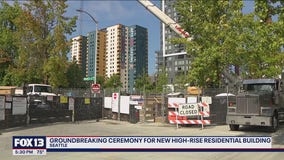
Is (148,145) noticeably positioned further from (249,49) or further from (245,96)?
(249,49)

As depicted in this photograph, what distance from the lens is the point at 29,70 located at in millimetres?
43156

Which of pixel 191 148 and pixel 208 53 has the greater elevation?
pixel 208 53

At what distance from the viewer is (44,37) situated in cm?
4238

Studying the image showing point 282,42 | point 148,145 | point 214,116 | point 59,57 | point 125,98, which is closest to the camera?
point 148,145

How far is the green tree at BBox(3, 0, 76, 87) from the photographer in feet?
135

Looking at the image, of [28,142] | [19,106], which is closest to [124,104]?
[19,106]

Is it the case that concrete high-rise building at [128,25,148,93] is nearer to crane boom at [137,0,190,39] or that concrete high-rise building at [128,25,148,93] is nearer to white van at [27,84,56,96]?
crane boom at [137,0,190,39]

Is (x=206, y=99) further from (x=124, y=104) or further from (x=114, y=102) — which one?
(x=114, y=102)

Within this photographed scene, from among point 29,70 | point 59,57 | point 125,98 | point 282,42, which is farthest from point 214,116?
point 29,70

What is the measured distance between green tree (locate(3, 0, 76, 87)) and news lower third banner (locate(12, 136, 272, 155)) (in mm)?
30884

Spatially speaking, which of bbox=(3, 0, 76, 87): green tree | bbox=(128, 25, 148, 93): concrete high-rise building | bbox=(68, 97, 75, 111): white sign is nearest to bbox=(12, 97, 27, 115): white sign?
bbox=(68, 97, 75, 111): white sign

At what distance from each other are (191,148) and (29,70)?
1390 inches

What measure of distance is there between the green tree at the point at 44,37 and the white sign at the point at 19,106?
20722mm

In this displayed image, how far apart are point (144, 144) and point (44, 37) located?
3376 cm
